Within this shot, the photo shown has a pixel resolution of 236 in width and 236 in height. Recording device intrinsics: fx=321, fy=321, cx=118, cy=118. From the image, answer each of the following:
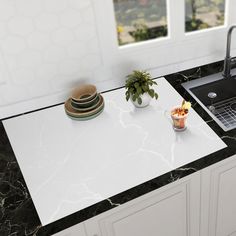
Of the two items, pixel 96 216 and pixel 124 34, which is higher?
pixel 124 34

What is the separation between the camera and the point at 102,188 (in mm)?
1207

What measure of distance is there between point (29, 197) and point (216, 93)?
118 centimetres

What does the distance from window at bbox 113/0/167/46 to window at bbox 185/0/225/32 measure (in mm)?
167

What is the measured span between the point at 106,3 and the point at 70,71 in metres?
0.39

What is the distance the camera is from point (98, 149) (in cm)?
140

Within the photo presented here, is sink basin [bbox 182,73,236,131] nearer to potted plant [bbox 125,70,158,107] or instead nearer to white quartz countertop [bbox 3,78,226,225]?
white quartz countertop [bbox 3,78,226,225]

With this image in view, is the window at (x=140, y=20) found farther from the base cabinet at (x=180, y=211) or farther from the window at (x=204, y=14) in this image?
the base cabinet at (x=180, y=211)

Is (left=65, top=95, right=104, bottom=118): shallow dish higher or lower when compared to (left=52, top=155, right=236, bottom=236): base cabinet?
higher

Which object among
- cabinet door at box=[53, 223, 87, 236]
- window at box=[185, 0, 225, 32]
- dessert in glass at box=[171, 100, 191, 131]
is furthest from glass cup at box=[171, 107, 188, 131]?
window at box=[185, 0, 225, 32]

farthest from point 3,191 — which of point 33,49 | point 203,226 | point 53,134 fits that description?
point 203,226

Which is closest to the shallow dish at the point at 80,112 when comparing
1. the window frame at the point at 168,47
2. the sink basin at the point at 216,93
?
the window frame at the point at 168,47

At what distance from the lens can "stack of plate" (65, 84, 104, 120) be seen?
1.56m

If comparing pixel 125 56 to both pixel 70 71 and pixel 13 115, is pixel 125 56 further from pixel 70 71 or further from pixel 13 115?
pixel 13 115

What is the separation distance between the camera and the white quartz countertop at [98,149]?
47.5 inches
